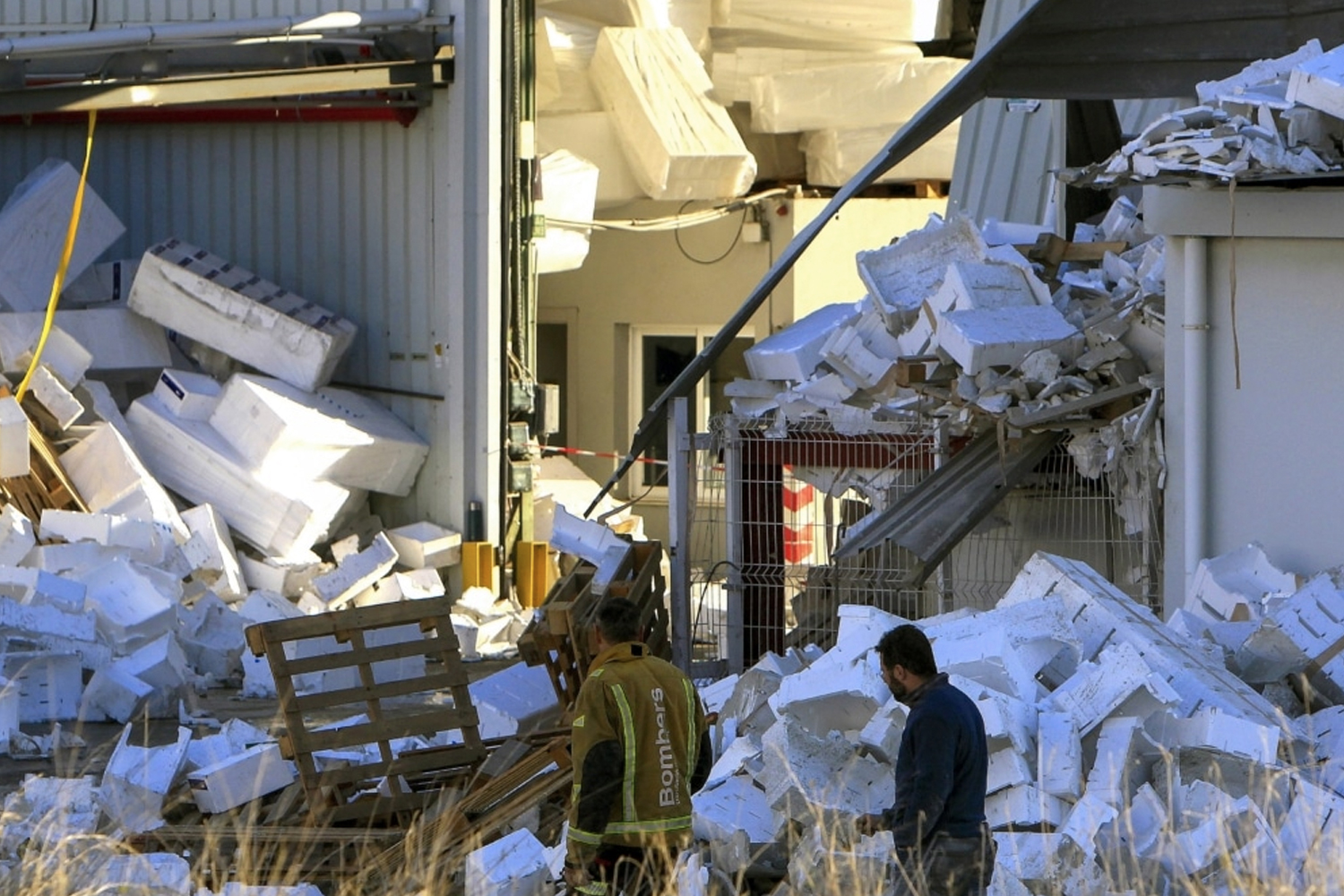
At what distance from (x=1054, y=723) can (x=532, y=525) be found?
8.74 metres

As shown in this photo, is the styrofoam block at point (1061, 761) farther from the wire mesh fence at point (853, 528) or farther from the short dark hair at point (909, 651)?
the wire mesh fence at point (853, 528)

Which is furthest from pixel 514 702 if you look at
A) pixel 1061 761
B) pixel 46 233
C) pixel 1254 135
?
pixel 46 233

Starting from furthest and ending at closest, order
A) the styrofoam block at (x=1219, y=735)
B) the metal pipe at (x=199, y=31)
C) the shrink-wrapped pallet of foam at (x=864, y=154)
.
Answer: the shrink-wrapped pallet of foam at (x=864, y=154) < the metal pipe at (x=199, y=31) < the styrofoam block at (x=1219, y=735)

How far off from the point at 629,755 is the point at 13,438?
26.3 ft

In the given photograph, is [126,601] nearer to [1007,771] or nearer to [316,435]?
[316,435]

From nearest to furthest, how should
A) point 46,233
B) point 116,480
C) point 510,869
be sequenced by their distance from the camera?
point 510,869 < point 116,480 < point 46,233

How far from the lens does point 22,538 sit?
12.1m

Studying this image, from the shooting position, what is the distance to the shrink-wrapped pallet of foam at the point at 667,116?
16.7m

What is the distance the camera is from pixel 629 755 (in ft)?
18.5

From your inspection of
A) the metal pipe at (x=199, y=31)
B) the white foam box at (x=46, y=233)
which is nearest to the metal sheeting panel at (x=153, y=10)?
the metal pipe at (x=199, y=31)

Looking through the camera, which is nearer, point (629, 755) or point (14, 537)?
point (629, 755)

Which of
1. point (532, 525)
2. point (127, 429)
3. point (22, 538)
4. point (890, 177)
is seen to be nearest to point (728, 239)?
point (890, 177)

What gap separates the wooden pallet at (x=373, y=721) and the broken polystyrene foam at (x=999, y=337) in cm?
264

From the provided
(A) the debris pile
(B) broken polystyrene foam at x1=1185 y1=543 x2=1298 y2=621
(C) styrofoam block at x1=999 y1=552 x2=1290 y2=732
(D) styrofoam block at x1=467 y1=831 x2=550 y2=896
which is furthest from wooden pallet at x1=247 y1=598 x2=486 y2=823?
(A) the debris pile
